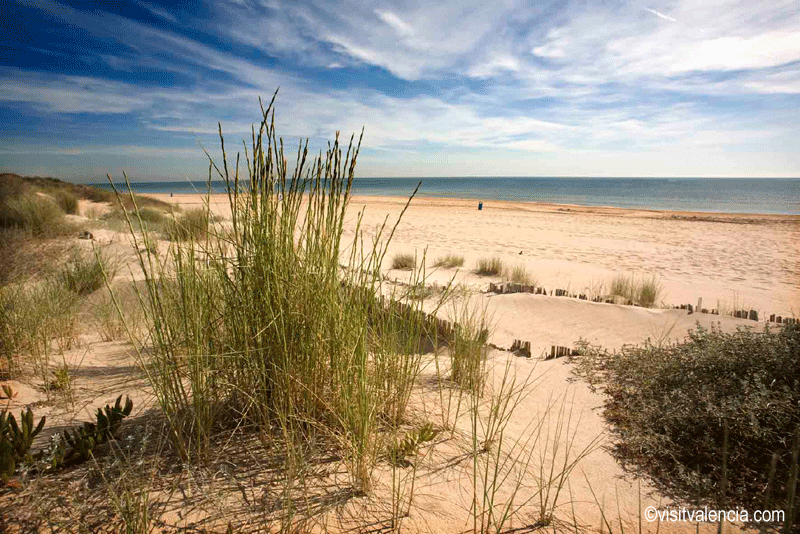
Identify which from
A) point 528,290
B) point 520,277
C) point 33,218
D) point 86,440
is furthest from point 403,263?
point 33,218

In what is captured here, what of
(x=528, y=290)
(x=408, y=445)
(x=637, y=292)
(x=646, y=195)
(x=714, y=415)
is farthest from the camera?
(x=646, y=195)

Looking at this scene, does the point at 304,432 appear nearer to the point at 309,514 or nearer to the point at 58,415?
the point at 309,514

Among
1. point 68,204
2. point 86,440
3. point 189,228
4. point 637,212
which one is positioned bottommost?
point 86,440

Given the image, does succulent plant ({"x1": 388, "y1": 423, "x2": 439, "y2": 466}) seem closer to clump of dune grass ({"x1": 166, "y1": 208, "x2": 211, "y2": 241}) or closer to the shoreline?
clump of dune grass ({"x1": 166, "y1": 208, "x2": 211, "y2": 241})

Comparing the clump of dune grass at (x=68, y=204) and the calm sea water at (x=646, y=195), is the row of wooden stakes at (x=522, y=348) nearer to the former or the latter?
the calm sea water at (x=646, y=195)

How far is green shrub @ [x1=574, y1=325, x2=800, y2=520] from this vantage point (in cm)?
206

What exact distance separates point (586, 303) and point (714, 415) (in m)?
3.13

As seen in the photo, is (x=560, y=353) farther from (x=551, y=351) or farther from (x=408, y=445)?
(x=408, y=445)

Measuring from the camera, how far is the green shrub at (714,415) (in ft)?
6.75

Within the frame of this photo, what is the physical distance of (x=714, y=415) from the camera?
2225 mm

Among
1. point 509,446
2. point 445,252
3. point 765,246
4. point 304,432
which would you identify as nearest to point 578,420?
point 509,446

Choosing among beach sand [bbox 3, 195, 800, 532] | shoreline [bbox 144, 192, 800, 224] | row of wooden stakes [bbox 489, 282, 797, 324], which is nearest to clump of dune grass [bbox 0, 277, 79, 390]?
beach sand [bbox 3, 195, 800, 532]

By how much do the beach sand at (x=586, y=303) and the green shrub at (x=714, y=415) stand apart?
0.17 meters

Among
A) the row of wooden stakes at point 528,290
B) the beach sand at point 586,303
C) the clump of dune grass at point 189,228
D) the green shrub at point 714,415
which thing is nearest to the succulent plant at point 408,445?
the beach sand at point 586,303
